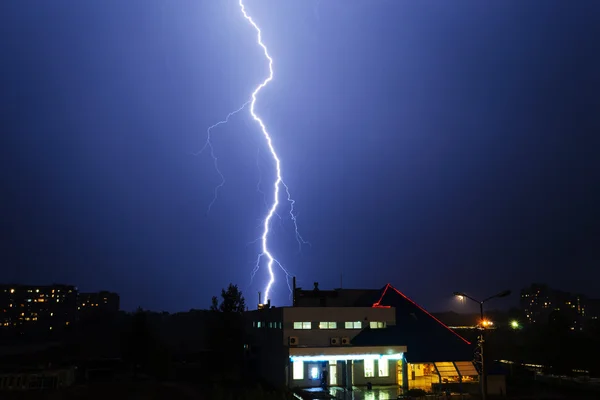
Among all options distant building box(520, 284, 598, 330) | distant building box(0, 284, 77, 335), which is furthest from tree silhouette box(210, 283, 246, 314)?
distant building box(520, 284, 598, 330)

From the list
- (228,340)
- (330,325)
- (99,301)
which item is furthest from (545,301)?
(330,325)

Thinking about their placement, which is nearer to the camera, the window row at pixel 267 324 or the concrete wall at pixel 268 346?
the concrete wall at pixel 268 346

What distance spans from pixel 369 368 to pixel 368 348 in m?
1.83

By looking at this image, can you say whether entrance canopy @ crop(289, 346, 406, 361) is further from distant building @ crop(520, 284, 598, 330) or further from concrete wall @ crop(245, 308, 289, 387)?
distant building @ crop(520, 284, 598, 330)

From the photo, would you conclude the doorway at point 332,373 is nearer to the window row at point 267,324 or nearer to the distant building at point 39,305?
the window row at point 267,324

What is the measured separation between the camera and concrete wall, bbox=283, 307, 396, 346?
33.3 metres

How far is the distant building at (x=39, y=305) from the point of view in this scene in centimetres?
12069

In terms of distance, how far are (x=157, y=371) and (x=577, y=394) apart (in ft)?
106

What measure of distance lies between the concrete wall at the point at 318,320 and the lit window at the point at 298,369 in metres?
1.56

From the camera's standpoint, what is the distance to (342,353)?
3109 centimetres

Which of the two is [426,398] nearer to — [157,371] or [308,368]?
[308,368]

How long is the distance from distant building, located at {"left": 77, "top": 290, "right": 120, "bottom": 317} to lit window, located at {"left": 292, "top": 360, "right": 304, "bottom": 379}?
113312 mm

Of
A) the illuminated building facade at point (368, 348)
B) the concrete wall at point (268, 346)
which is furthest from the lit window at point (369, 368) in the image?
the concrete wall at point (268, 346)

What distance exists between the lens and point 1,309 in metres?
121
